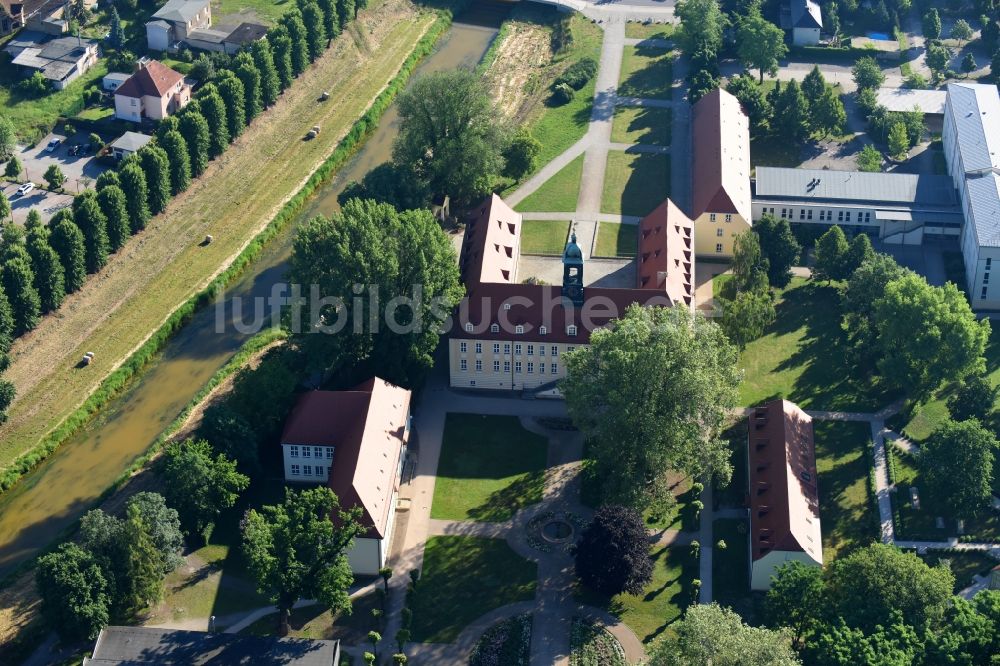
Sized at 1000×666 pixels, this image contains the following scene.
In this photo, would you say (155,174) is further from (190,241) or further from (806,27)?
(806,27)

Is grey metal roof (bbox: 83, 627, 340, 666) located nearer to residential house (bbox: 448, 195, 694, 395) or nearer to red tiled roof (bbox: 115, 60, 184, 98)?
residential house (bbox: 448, 195, 694, 395)

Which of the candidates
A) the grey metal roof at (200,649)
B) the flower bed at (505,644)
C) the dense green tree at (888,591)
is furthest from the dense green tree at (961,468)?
the grey metal roof at (200,649)

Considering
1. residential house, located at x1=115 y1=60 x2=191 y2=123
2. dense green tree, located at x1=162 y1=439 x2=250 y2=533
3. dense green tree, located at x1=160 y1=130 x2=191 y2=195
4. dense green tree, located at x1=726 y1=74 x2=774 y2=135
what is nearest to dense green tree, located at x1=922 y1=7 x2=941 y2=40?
dense green tree, located at x1=726 y1=74 x2=774 y2=135

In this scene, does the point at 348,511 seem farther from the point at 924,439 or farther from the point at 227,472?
the point at 924,439

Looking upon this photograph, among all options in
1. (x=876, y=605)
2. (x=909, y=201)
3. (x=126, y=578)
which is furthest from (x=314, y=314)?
(x=909, y=201)

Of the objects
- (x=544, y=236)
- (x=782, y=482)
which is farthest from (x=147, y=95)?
(x=782, y=482)

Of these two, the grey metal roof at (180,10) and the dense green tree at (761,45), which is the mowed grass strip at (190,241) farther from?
the dense green tree at (761,45)
